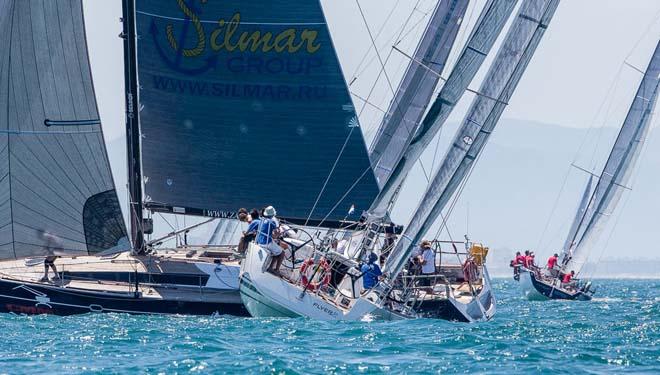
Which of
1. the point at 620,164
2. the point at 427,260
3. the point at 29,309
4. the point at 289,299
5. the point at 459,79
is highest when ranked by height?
the point at 620,164

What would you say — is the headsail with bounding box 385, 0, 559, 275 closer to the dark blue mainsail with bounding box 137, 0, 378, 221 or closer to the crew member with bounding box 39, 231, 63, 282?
the dark blue mainsail with bounding box 137, 0, 378, 221

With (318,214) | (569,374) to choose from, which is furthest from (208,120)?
(569,374)

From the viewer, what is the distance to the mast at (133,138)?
24.3 metres

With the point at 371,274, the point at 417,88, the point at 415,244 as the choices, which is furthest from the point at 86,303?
the point at 417,88

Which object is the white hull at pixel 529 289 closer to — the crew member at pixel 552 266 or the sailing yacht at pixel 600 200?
the sailing yacht at pixel 600 200

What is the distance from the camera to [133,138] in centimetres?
2438

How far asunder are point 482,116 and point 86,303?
6.96 meters

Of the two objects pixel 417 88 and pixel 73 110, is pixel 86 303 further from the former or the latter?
pixel 417 88

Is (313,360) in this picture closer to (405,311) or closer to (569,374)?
(569,374)

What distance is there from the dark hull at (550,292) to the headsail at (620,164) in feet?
8.87

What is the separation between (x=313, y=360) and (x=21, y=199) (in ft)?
28.0

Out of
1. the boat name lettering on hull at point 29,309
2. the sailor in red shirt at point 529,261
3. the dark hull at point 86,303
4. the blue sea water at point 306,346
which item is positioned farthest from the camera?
the sailor in red shirt at point 529,261

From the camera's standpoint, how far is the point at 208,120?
24641mm

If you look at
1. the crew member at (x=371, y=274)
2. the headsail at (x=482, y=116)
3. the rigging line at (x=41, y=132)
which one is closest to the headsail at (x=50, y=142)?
the rigging line at (x=41, y=132)
